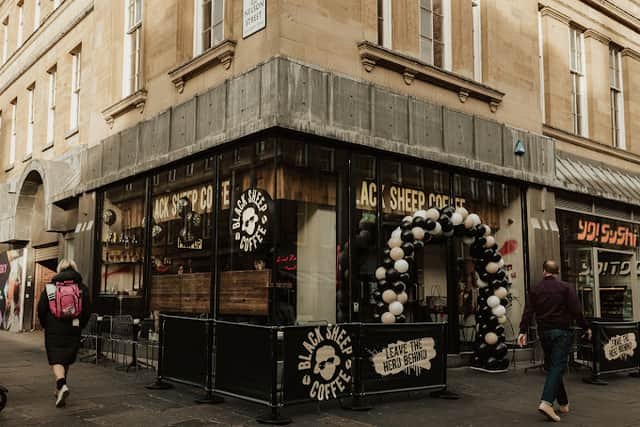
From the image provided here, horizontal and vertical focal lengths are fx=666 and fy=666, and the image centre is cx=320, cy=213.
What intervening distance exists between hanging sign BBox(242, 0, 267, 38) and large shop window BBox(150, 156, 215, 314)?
95.6 inches

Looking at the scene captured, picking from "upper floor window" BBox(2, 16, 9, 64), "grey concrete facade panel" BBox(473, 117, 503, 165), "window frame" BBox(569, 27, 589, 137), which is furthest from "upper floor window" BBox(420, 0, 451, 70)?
"upper floor window" BBox(2, 16, 9, 64)

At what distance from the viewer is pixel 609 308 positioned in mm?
17312

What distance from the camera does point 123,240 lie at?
14.7 metres

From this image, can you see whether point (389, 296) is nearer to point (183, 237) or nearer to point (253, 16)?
point (183, 237)

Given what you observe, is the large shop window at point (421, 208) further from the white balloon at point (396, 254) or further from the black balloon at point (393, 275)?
the black balloon at point (393, 275)

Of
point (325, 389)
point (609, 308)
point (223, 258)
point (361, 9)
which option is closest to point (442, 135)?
point (361, 9)

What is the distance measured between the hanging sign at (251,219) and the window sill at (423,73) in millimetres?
2999

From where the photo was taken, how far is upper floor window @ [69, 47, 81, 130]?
59.5 feet

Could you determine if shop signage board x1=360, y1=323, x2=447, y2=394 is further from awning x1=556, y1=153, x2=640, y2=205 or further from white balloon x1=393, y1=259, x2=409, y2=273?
awning x1=556, y1=153, x2=640, y2=205

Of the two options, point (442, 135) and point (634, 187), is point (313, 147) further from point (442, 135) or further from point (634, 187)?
point (634, 187)

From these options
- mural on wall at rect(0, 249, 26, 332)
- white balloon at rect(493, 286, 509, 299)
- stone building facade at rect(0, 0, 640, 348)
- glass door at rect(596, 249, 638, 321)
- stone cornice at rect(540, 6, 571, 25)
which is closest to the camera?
stone building facade at rect(0, 0, 640, 348)

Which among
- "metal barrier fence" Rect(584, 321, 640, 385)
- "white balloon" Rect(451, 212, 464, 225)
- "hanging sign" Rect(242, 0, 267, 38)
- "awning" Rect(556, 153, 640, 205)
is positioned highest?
"hanging sign" Rect(242, 0, 267, 38)

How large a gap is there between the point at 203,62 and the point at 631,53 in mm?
13357

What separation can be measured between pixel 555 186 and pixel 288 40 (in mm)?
7667
